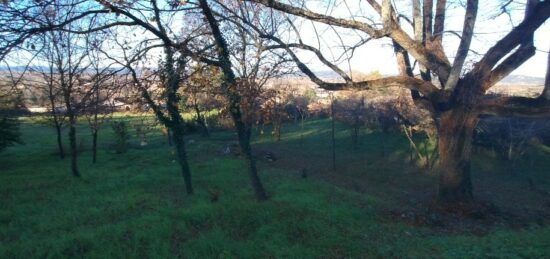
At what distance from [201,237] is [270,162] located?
1570 centimetres

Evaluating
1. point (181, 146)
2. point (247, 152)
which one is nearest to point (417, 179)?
point (247, 152)

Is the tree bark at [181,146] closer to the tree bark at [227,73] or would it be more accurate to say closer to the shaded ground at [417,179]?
the tree bark at [227,73]

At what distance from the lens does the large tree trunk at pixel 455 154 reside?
10.4 metres

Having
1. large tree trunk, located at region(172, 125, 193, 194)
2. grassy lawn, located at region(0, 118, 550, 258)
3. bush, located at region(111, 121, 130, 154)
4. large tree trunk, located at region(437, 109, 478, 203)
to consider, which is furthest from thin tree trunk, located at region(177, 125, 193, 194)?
bush, located at region(111, 121, 130, 154)

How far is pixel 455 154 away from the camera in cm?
1059

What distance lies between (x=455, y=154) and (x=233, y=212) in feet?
21.0

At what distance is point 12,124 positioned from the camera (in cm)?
2108

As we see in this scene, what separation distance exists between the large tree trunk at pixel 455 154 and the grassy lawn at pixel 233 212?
5.05ft

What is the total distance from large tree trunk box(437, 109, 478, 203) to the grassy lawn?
1.54 meters

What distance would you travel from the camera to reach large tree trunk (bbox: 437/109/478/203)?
1045 centimetres

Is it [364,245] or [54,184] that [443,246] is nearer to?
[364,245]

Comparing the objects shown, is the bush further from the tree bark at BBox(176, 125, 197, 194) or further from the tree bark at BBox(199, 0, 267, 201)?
the tree bark at BBox(199, 0, 267, 201)

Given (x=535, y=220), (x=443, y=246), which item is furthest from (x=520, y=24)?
(x=443, y=246)

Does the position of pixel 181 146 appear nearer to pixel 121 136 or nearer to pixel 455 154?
pixel 455 154
